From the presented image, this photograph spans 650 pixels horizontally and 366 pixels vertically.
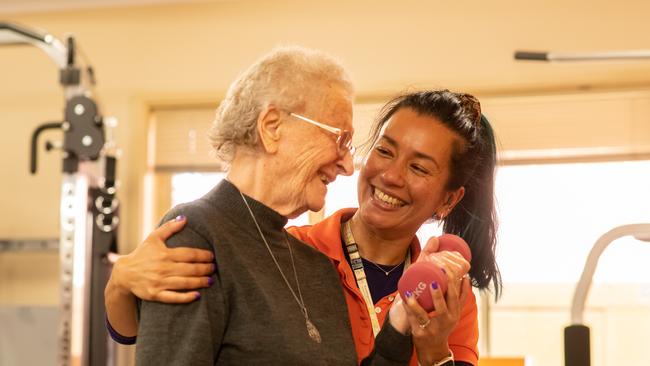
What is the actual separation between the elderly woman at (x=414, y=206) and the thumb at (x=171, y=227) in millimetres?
479

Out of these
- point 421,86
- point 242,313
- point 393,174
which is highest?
point 421,86

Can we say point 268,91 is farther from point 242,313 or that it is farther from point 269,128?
point 242,313

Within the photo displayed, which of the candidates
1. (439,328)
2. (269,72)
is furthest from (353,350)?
(269,72)

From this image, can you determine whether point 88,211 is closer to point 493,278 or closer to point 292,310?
point 493,278

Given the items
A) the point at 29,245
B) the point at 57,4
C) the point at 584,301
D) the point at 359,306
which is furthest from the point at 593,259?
the point at 57,4

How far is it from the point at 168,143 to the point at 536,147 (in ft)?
6.10

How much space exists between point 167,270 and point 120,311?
0.82ft

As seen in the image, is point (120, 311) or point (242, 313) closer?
point (242, 313)

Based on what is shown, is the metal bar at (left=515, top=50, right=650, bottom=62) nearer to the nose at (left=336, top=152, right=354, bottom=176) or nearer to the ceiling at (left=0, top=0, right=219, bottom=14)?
the ceiling at (left=0, top=0, right=219, bottom=14)

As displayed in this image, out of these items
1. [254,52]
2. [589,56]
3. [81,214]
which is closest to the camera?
[589,56]

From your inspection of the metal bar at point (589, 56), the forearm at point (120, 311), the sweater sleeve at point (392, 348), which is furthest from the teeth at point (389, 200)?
the metal bar at point (589, 56)

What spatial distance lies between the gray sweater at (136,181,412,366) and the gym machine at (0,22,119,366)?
2.70 metres

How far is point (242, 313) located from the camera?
4.49ft

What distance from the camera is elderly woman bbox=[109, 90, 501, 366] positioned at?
1.82 metres
